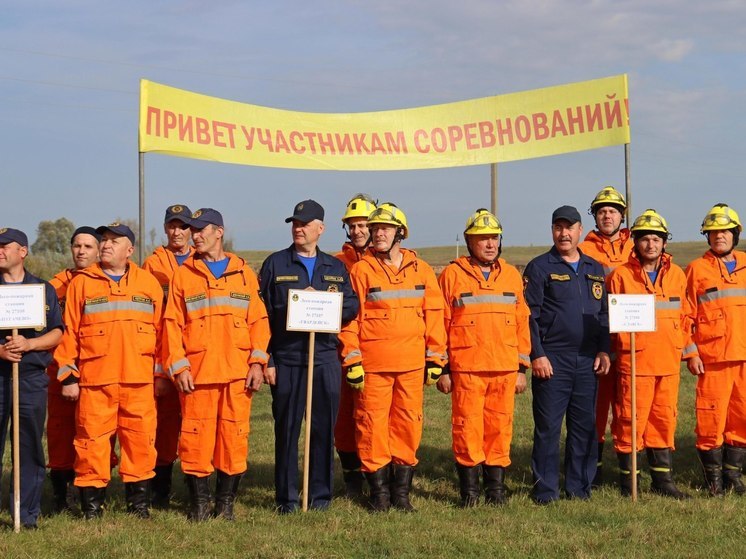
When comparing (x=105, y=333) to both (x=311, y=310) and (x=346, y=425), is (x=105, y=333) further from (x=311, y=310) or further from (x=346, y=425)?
(x=346, y=425)

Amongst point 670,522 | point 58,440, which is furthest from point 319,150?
point 670,522

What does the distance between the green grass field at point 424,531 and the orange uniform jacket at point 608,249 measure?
216 cm

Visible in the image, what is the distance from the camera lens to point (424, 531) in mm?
6691

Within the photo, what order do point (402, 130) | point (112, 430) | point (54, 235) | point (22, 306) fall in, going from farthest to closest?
point (54, 235), point (402, 130), point (112, 430), point (22, 306)

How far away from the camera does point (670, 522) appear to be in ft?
22.6

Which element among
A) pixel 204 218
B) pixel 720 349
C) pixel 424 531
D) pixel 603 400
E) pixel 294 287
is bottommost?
pixel 424 531

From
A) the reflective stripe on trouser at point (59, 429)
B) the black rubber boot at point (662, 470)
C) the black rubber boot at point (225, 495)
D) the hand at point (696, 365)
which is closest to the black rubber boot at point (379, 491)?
the black rubber boot at point (225, 495)

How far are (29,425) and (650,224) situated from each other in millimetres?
5390

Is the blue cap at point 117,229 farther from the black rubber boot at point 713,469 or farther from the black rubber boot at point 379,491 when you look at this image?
the black rubber boot at point 713,469

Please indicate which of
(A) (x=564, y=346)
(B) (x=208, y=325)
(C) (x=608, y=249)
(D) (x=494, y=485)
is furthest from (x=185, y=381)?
(C) (x=608, y=249)

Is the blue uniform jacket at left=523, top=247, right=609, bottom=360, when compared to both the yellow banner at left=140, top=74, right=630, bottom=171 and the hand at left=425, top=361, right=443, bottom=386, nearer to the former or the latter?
the hand at left=425, top=361, right=443, bottom=386

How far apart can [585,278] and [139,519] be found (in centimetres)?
426

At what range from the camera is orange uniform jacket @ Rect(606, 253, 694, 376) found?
310 inches

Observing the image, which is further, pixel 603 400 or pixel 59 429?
pixel 603 400
